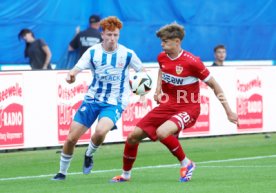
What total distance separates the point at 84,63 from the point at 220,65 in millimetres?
8187

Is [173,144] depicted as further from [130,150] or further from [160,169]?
[160,169]

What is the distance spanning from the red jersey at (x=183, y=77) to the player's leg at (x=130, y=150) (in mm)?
576

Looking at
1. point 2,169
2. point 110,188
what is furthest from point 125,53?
point 2,169

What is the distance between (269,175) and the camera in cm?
1299

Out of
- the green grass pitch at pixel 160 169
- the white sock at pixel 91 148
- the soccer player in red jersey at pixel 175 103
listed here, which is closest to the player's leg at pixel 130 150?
the soccer player in red jersey at pixel 175 103

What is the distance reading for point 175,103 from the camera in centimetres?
1283

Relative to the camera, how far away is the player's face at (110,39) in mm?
13031

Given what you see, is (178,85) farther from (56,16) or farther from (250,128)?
(56,16)

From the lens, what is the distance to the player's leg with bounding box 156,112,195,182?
493 inches

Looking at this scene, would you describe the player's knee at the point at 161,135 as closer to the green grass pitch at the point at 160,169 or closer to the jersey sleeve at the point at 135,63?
the green grass pitch at the point at 160,169

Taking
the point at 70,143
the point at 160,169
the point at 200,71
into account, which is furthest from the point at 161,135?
the point at 160,169

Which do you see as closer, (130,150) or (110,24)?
(130,150)

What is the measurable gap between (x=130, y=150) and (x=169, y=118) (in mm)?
612

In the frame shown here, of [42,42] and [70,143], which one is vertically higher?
[42,42]
